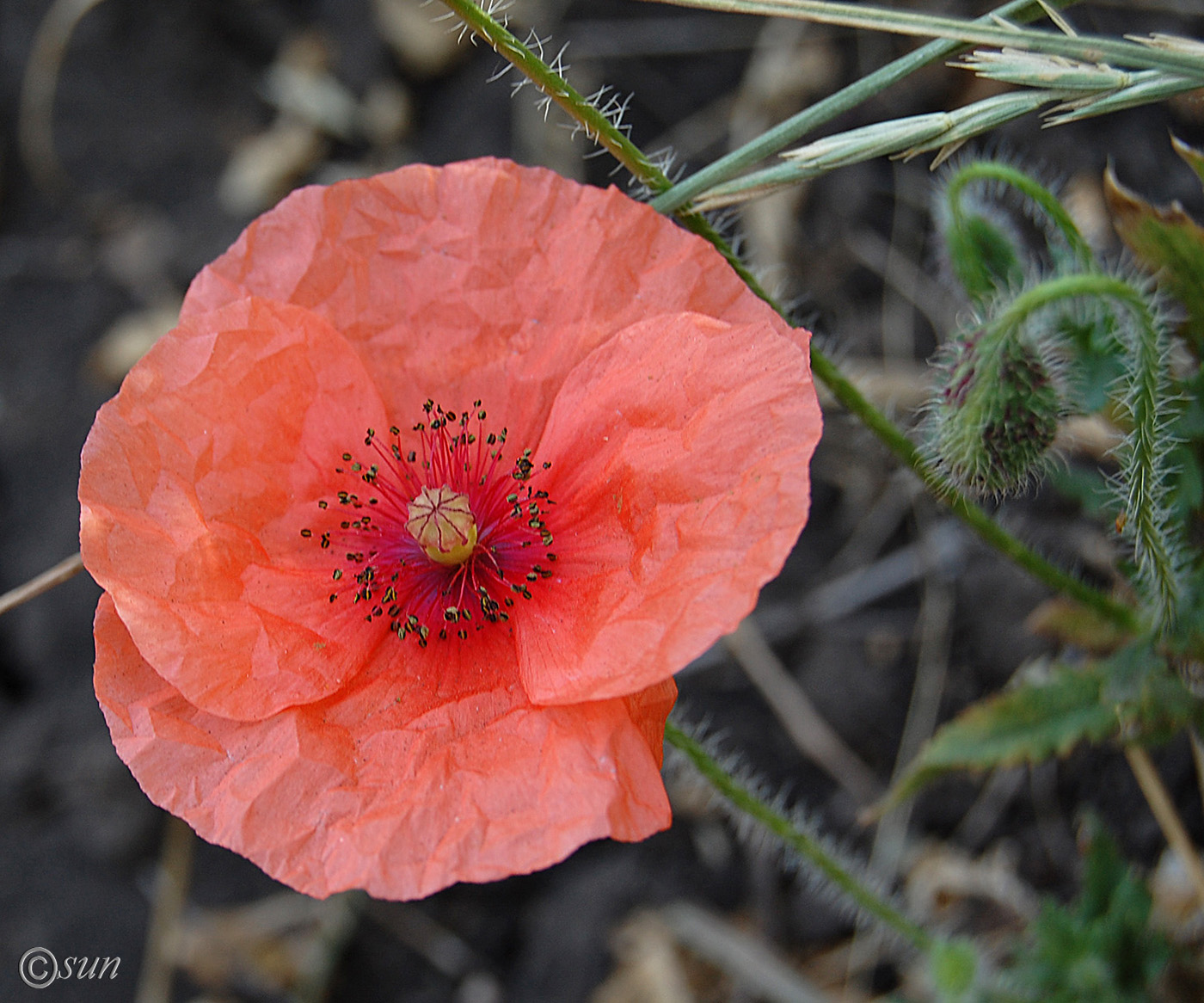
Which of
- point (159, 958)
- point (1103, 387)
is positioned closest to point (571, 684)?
point (1103, 387)

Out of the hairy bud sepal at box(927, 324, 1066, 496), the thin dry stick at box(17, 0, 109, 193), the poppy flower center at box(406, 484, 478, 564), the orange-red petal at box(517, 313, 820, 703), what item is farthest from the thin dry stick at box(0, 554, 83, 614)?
the thin dry stick at box(17, 0, 109, 193)

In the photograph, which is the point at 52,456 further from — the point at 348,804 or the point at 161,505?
the point at 348,804

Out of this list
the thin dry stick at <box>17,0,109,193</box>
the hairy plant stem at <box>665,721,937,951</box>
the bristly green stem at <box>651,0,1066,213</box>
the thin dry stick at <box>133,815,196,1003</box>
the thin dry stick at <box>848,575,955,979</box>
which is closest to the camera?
the bristly green stem at <box>651,0,1066,213</box>

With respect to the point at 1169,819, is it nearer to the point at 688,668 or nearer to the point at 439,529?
the point at 688,668

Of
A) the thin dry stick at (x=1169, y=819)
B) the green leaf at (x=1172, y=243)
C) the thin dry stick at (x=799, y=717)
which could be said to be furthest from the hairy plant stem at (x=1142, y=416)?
the thin dry stick at (x=799, y=717)

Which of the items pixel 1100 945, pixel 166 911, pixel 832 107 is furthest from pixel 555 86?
pixel 166 911

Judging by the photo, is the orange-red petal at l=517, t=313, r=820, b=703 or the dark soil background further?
the dark soil background

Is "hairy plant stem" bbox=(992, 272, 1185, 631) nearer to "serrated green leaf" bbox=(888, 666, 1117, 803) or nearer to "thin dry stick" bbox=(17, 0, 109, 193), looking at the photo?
"serrated green leaf" bbox=(888, 666, 1117, 803)
